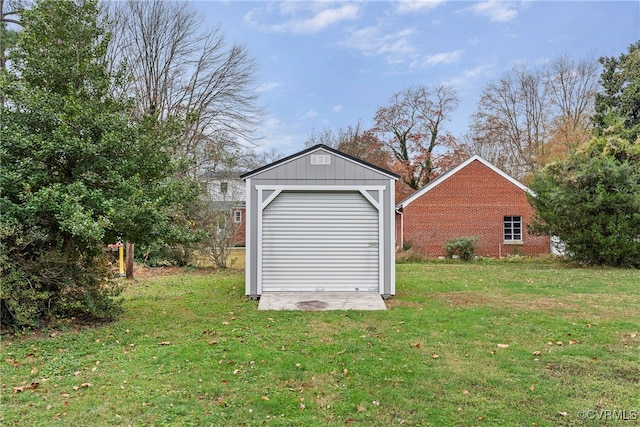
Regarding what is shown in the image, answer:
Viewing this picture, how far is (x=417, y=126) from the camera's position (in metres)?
29.5

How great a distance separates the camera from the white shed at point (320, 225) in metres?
8.40

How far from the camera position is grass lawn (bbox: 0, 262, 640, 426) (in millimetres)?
3311

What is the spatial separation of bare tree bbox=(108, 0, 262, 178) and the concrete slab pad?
9.35 m

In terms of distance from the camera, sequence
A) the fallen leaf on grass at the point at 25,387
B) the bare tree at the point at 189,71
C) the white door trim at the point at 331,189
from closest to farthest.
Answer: the fallen leaf on grass at the point at 25,387 → the white door trim at the point at 331,189 → the bare tree at the point at 189,71

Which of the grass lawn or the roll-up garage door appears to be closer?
the grass lawn

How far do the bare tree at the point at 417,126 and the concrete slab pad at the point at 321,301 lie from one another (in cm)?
2180

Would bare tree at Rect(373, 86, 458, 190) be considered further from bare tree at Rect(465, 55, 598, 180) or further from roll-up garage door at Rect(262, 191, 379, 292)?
roll-up garage door at Rect(262, 191, 379, 292)

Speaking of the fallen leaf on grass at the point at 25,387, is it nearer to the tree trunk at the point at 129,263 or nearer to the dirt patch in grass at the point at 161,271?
the tree trunk at the point at 129,263

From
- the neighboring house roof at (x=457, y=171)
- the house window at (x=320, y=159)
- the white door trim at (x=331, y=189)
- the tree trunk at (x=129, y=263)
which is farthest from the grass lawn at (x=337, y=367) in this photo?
the neighboring house roof at (x=457, y=171)

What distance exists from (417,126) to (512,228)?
41.8 ft

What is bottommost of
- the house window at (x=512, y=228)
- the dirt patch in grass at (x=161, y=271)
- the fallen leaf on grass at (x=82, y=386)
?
the fallen leaf on grass at (x=82, y=386)

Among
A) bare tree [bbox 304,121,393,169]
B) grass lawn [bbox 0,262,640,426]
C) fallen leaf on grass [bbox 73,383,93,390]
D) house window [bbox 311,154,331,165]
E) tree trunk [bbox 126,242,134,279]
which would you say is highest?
bare tree [bbox 304,121,393,169]

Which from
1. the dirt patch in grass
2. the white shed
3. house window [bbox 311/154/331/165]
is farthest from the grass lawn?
the dirt patch in grass

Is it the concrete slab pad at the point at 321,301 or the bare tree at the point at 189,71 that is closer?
the concrete slab pad at the point at 321,301
